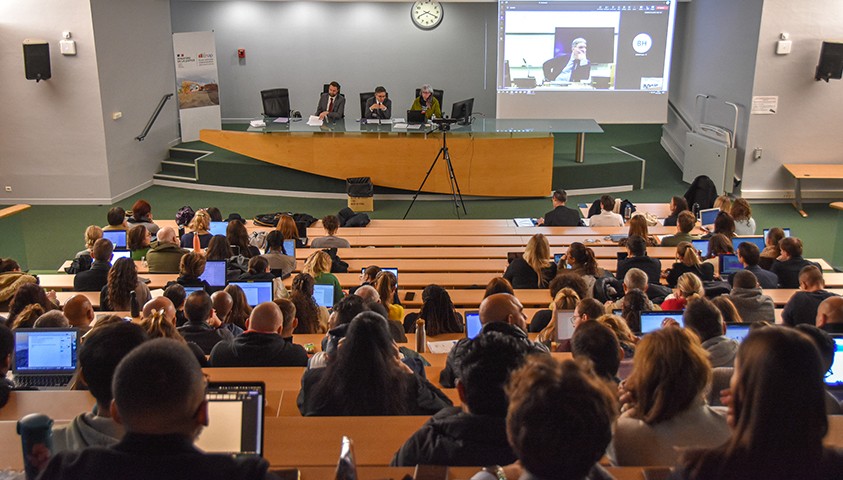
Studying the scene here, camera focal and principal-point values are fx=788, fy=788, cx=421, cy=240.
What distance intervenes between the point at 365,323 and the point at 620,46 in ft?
36.3

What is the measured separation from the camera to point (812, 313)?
559cm

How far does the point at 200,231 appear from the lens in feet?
27.7

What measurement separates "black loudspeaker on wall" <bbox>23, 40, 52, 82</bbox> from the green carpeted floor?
212cm

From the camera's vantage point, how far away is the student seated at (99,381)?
2289mm

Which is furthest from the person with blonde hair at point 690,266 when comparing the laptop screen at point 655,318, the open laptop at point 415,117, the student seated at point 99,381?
the open laptop at point 415,117

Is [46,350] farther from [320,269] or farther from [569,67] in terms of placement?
[569,67]

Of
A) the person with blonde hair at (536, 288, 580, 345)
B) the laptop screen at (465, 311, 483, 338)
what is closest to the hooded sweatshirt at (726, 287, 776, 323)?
the person with blonde hair at (536, 288, 580, 345)

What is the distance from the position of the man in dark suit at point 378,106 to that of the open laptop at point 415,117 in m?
0.55

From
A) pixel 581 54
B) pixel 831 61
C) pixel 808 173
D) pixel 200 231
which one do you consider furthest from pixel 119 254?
pixel 831 61

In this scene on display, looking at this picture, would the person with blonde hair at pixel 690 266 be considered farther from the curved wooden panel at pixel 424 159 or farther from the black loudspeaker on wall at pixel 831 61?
the black loudspeaker on wall at pixel 831 61

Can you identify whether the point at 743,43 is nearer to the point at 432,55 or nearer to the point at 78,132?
the point at 432,55

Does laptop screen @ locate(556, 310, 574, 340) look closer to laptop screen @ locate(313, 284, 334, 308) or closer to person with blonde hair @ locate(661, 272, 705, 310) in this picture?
person with blonde hair @ locate(661, 272, 705, 310)

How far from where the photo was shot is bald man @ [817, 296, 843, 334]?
467cm

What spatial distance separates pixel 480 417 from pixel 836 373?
2759mm
